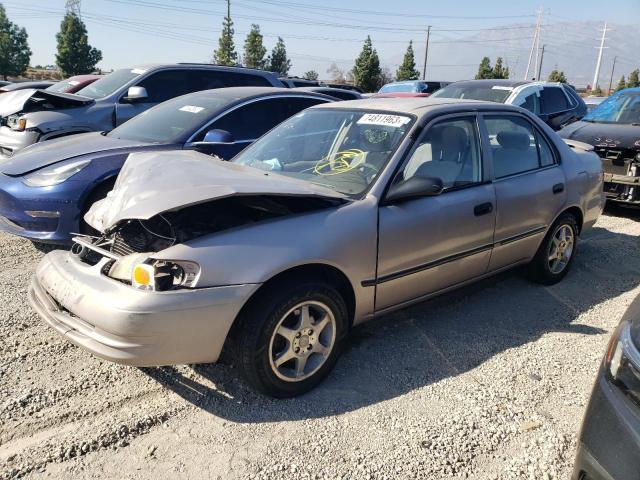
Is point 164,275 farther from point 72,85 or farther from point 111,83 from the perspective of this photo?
point 72,85

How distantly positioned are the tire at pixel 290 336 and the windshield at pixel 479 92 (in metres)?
7.05

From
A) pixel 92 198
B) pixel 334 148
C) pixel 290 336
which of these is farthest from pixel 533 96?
pixel 290 336

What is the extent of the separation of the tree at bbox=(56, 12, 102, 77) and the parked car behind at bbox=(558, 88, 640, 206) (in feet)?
151

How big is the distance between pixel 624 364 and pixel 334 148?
2334mm

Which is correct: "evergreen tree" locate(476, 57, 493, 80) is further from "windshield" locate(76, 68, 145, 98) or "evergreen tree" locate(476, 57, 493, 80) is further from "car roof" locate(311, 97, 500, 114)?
"car roof" locate(311, 97, 500, 114)

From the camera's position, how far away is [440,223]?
137 inches

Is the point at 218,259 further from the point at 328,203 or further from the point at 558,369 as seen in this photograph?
the point at 558,369

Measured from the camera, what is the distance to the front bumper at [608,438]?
5.66 feet

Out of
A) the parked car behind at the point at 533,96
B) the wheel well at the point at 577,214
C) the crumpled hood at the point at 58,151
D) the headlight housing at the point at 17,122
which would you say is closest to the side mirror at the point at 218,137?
the crumpled hood at the point at 58,151

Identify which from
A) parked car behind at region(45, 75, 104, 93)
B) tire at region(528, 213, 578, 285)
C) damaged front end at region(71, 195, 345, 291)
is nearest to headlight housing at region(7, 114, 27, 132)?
parked car behind at region(45, 75, 104, 93)

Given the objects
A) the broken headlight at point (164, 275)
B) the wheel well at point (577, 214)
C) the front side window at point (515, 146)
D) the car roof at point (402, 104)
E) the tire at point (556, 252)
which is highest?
the car roof at point (402, 104)

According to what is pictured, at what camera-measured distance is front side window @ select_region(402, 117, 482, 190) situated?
353 centimetres

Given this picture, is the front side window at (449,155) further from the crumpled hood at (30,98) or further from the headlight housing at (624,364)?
the crumpled hood at (30,98)

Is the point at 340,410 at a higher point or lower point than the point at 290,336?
lower
